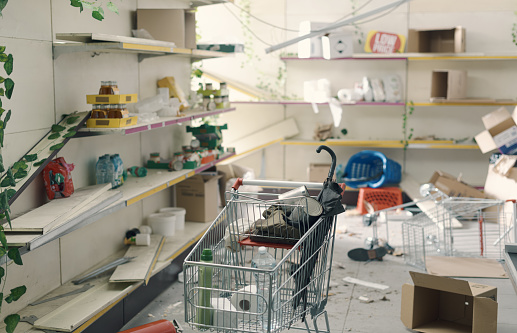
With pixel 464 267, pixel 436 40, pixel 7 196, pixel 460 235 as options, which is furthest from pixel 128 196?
pixel 436 40

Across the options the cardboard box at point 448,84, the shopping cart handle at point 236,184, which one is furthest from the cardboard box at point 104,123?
the cardboard box at point 448,84

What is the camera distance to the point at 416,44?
746 cm

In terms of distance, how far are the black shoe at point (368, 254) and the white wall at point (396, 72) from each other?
2796 millimetres

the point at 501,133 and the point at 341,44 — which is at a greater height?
the point at 341,44

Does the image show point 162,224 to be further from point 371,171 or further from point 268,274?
point 371,171

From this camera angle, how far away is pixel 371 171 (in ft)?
26.1

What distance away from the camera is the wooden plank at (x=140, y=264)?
399 centimetres

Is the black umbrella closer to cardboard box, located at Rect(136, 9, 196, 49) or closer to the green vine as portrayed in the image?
cardboard box, located at Rect(136, 9, 196, 49)

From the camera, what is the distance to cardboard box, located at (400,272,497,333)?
11.8ft

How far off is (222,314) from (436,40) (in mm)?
5766

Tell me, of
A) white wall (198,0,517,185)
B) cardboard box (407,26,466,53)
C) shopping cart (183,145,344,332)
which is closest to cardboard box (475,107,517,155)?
cardboard box (407,26,466,53)

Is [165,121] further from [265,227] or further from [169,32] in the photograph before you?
[265,227]

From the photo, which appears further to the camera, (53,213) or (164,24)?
(164,24)

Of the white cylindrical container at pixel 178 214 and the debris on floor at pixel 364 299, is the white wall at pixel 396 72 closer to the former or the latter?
the white cylindrical container at pixel 178 214
